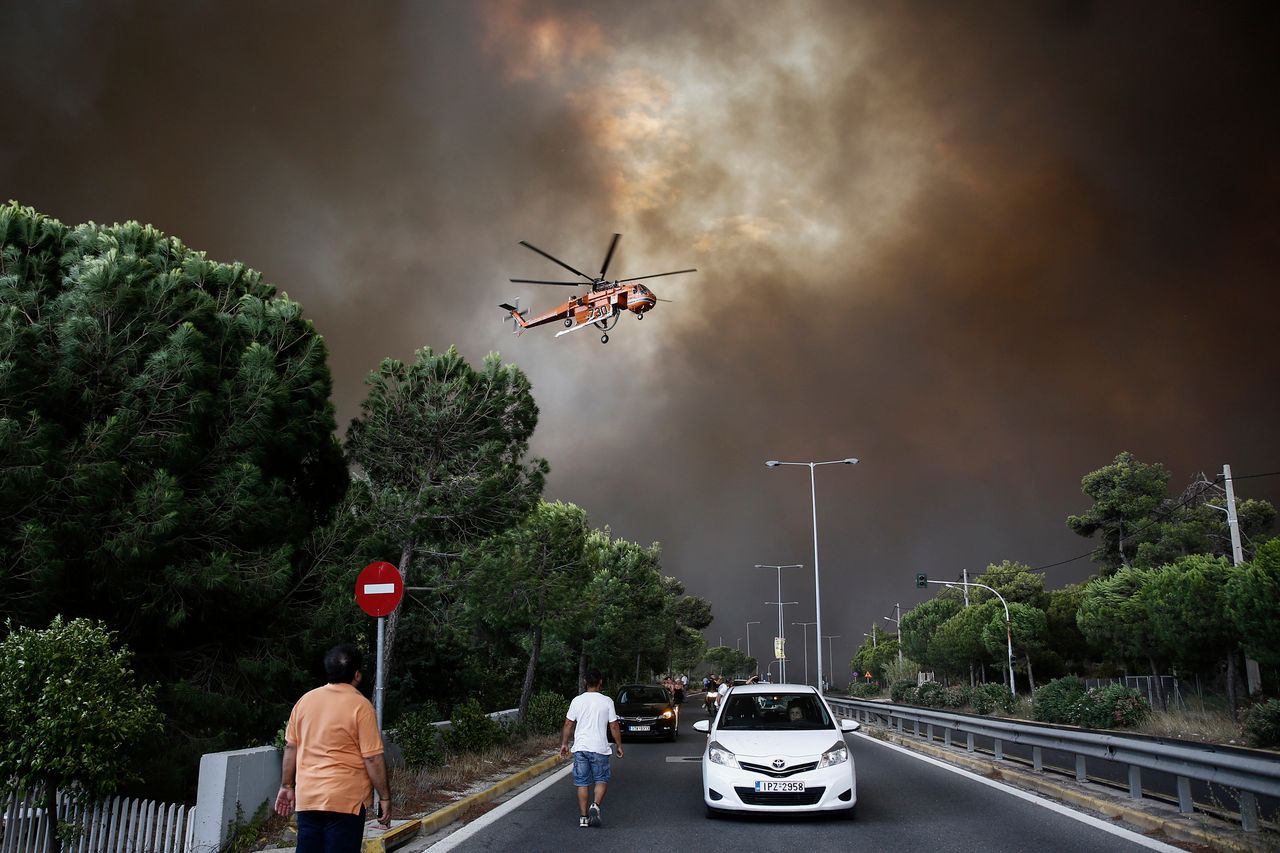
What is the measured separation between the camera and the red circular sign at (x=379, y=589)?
10.1m

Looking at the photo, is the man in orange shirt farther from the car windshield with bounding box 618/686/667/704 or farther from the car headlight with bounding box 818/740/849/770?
the car windshield with bounding box 618/686/667/704

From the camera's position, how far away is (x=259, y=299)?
15695mm

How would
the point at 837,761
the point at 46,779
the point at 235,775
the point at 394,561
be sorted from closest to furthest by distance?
the point at 46,779, the point at 235,775, the point at 837,761, the point at 394,561

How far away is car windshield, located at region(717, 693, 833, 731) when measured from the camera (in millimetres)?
11586

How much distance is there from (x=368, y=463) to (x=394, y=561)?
2051 mm

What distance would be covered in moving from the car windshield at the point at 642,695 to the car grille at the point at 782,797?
16970 mm

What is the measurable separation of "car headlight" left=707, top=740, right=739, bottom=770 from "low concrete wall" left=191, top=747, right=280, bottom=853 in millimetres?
4599

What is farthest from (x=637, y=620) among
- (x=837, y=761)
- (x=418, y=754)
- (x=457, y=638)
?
(x=837, y=761)

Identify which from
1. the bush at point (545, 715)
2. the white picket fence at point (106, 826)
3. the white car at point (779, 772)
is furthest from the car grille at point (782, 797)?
the bush at point (545, 715)

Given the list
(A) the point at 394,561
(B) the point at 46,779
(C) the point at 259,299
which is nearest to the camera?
(B) the point at 46,779

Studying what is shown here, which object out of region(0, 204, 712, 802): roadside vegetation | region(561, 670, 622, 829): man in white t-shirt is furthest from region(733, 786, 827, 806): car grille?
region(0, 204, 712, 802): roadside vegetation

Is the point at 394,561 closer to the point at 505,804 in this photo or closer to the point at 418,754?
the point at 418,754

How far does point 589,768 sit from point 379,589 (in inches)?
119

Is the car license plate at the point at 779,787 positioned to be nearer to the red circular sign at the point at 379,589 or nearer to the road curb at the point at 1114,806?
the road curb at the point at 1114,806
